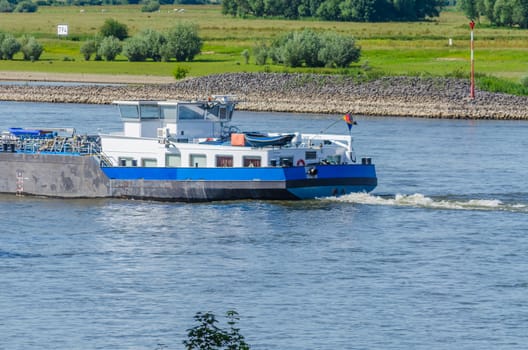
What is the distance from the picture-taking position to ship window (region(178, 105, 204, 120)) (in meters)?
52.8

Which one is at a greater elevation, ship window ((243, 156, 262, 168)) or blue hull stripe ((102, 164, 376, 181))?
ship window ((243, 156, 262, 168))

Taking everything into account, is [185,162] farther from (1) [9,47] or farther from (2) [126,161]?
(1) [9,47]

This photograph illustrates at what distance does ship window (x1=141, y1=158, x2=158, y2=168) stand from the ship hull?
845 millimetres

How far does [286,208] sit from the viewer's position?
4925 cm

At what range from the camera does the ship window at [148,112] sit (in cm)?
5328

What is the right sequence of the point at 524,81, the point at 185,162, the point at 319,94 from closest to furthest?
the point at 185,162, the point at 524,81, the point at 319,94

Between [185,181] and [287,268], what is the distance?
1170 centimetres

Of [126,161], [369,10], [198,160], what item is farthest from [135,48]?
[198,160]

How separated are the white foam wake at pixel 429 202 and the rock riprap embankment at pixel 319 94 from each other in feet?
135

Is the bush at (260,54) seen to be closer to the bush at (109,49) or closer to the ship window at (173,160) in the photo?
the bush at (109,49)

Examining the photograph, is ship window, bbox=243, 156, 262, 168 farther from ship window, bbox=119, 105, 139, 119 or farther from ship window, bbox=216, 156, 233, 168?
ship window, bbox=119, 105, 139, 119

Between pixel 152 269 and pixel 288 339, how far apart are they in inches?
333

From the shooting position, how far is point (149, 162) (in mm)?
52531

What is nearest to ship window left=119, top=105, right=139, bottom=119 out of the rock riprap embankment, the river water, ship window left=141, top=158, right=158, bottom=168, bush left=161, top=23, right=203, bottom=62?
ship window left=141, top=158, right=158, bottom=168
